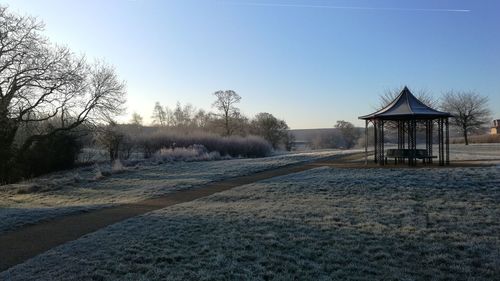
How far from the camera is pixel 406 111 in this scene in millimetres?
22094

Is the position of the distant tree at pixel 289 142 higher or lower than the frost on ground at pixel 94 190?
higher

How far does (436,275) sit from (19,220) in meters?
10.5

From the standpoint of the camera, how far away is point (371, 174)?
17703 millimetres

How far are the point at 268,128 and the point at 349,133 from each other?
28061 mm

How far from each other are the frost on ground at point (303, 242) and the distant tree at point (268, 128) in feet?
199

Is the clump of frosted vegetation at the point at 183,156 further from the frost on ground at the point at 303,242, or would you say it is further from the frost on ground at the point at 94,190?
the frost on ground at the point at 303,242

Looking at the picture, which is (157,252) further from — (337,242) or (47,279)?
(337,242)

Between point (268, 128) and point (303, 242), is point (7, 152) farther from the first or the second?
point (268, 128)

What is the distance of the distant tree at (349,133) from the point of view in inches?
3699

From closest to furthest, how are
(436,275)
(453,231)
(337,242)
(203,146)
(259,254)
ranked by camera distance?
1. (436,275)
2. (259,254)
3. (337,242)
4. (453,231)
5. (203,146)

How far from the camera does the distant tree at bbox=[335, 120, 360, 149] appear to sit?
93.9 m

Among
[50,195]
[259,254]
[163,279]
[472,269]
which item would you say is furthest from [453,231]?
[50,195]

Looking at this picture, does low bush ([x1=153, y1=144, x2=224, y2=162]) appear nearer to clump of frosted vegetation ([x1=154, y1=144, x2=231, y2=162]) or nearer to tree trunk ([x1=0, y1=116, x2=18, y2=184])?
clump of frosted vegetation ([x1=154, y1=144, x2=231, y2=162])

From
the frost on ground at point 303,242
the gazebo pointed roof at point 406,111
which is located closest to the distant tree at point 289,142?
the gazebo pointed roof at point 406,111
